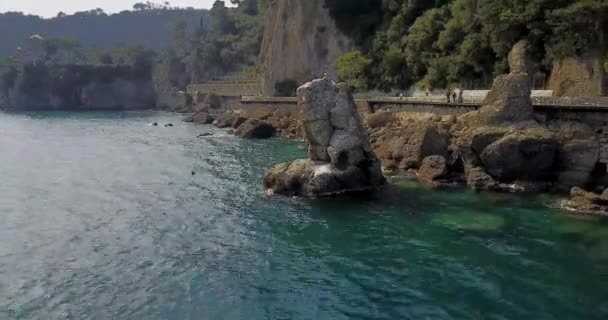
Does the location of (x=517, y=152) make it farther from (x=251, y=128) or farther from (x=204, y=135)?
(x=204, y=135)

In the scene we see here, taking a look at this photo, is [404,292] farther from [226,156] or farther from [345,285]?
[226,156]

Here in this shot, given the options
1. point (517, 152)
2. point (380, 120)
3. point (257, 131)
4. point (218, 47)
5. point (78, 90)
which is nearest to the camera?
point (517, 152)

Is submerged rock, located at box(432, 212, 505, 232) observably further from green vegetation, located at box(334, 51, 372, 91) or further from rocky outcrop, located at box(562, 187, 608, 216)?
green vegetation, located at box(334, 51, 372, 91)

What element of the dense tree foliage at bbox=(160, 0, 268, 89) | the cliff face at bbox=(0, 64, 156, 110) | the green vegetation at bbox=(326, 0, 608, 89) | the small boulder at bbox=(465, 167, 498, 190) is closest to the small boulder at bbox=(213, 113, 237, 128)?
the green vegetation at bbox=(326, 0, 608, 89)

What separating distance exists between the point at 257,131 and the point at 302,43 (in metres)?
20.9

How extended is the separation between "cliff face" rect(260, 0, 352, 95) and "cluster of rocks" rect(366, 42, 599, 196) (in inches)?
1624

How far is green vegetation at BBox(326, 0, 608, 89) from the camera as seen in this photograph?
134 feet

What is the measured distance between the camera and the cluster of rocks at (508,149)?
3491 centimetres

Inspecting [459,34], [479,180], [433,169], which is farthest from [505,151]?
[459,34]

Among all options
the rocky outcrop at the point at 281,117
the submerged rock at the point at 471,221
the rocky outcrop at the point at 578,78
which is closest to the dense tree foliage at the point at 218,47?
the rocky outcrop at the point at 281,117

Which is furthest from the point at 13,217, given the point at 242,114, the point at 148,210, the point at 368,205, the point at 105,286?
the point at 242,114

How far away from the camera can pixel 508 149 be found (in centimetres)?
3519

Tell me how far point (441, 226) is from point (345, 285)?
357 inches

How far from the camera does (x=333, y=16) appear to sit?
8000 centimetres
